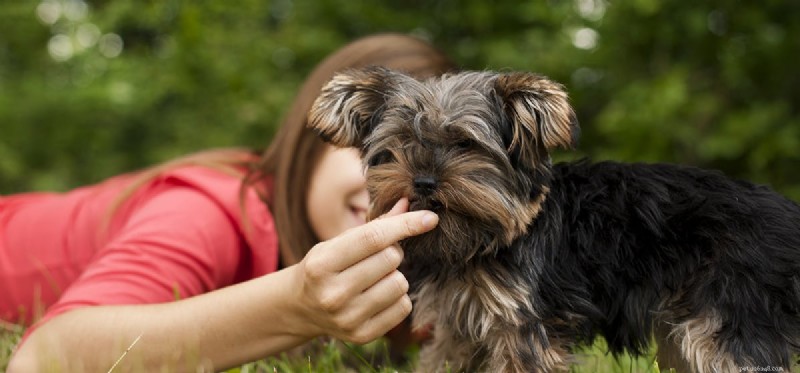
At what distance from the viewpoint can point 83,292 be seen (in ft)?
11.5

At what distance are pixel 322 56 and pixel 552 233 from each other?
582 centimetres

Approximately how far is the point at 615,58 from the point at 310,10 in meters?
3.23

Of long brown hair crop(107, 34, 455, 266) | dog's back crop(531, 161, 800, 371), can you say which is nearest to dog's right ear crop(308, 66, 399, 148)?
dog's back crop(531, 161, 800, 371)

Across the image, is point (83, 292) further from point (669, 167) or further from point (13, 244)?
point (669, 167)

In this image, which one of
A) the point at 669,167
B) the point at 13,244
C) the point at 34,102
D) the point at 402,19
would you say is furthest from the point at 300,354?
the point at 34,102

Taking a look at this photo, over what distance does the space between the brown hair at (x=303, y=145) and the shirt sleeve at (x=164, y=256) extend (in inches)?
12.1

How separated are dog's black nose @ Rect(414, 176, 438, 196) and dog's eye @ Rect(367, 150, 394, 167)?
0.60ft

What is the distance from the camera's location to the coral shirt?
369cm

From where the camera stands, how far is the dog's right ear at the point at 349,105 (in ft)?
10.2

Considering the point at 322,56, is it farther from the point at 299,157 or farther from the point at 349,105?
the point at 349,105

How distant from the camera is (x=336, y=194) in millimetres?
4293

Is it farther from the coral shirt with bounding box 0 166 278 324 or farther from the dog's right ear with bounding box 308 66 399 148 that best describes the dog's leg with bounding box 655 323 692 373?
the coral shirt with bounding box 0 166 278 324

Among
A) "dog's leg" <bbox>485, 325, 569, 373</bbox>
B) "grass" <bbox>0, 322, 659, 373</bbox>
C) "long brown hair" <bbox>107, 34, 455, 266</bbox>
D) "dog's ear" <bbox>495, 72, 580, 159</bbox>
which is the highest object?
"dog's ear" <bbox>495, 72, 580, 159</bbox>

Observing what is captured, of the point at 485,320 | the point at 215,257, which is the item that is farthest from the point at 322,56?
the point at 485,320
